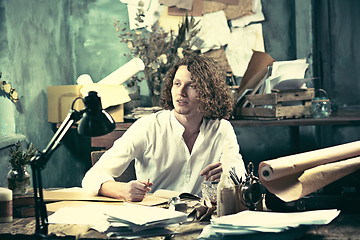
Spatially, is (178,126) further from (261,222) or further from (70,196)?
(261,222)

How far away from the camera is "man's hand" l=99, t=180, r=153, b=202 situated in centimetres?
208

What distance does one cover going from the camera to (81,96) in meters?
3.57

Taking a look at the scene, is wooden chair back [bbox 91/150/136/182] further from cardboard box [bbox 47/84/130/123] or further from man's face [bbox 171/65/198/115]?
cardboard box [bbox 47/84/130/123]

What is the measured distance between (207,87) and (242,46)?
1.54m

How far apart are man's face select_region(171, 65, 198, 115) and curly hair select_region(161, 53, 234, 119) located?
0.08ft

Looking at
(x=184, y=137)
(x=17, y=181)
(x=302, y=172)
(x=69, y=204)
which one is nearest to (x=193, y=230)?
(x=302, y=172)

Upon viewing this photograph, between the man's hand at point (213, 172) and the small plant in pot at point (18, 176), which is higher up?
the small plant in pot at point (18, 176)

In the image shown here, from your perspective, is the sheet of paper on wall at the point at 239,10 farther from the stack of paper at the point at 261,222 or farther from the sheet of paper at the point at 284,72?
the stack of paper at the point at 261,222

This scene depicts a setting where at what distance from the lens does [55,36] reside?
3.90 meters

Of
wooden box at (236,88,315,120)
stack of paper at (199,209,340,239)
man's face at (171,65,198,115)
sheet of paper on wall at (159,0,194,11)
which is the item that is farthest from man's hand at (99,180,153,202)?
sheet of paper on wall at (159,0,194,11)

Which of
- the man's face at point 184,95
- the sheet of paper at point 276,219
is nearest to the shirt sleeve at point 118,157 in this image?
the man's face at point 184,95

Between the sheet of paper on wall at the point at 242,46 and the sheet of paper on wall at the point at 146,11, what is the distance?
0.65m

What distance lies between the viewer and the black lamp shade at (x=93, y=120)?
1.67 meters

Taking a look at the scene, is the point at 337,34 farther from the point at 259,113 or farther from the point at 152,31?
the point at 152,31
